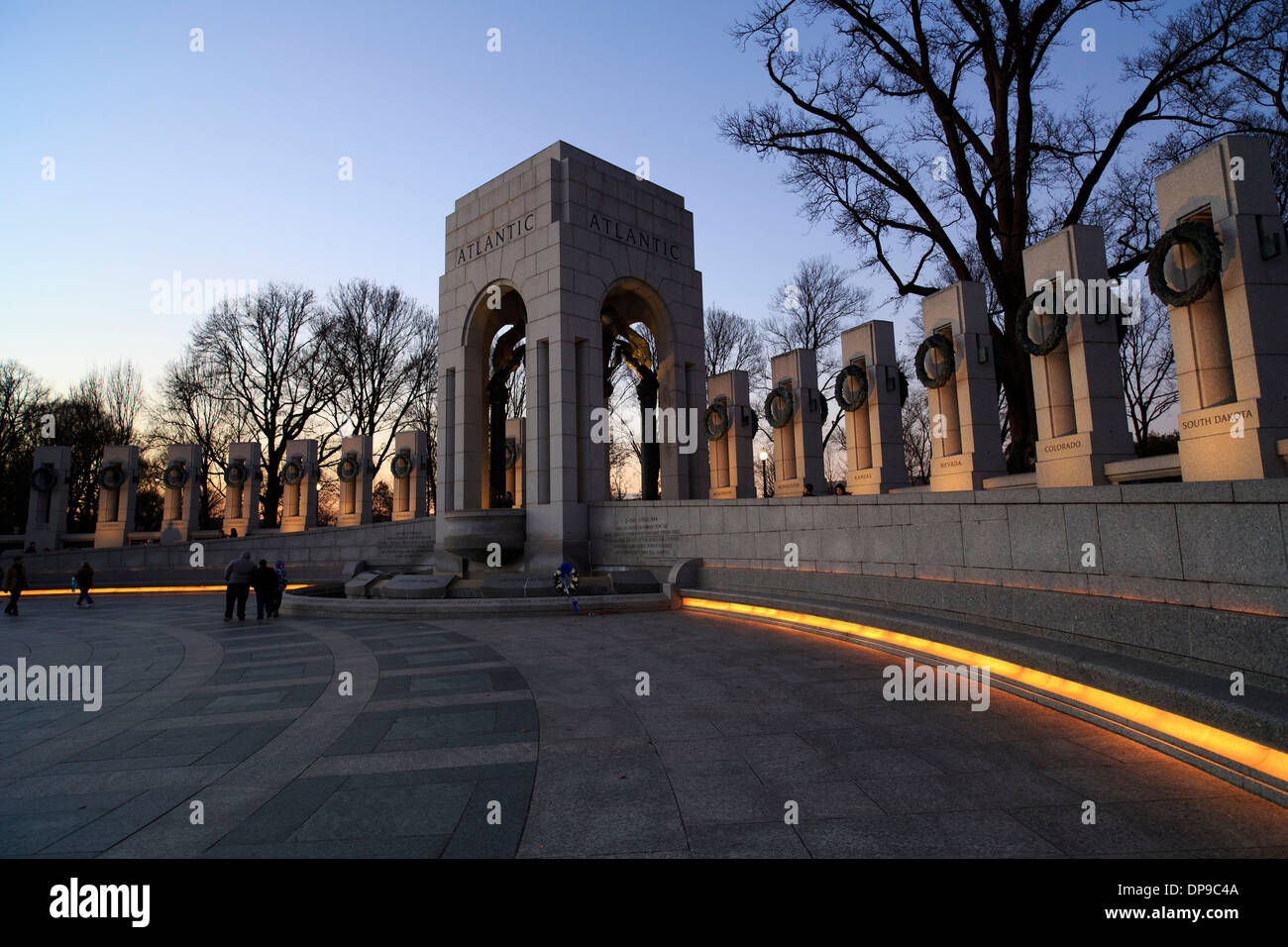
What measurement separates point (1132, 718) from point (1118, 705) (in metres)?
0.22

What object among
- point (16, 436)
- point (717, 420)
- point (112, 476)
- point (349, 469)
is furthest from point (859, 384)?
point (16, 436)

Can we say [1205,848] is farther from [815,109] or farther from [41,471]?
[41,471]

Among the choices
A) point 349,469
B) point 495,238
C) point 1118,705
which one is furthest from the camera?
point 349,469

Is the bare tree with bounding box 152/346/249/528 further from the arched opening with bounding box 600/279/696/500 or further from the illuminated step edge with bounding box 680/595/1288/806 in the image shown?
the illuminated step edge with bounding box 680/595/1288/806

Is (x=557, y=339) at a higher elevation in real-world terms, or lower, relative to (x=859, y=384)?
higher
